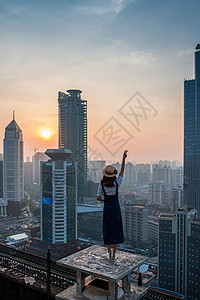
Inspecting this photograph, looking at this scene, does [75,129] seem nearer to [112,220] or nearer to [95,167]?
[95,167]

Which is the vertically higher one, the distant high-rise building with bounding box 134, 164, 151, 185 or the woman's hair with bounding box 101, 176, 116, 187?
the woman's hair with bounding box 101, 176, 116, 187

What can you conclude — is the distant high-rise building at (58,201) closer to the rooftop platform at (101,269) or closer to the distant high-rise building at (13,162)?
the distant high-rise building at (13,162)

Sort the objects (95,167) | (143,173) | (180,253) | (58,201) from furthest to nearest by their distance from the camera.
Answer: (143,173)
(95,167)
(58,201)
(180,253)

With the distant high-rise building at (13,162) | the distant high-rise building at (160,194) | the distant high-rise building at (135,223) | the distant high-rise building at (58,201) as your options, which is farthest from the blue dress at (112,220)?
the distant high-rise building at (160,194)

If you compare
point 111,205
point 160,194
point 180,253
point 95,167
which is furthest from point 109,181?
point 160,194

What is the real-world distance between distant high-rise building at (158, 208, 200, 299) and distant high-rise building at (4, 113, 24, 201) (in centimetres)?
1739

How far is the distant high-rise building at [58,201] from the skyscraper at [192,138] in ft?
35.9

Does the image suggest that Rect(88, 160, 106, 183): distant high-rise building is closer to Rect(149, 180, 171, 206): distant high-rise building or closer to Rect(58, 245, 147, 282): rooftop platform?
Rect(149, 180, 171, 206): distant high-rise building

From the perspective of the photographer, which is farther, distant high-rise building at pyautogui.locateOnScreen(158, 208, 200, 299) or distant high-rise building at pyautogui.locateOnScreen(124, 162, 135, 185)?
distant high-rise building at pyautogui.locateOnScreen(124, 162, 135, 185)

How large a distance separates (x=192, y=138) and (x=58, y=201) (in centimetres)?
1310

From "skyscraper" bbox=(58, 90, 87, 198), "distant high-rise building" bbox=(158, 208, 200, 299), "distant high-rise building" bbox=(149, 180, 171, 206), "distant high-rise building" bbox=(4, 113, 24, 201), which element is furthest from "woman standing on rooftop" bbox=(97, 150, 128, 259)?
"distant high-rise building" bbox=(149, 180, 171, 206)

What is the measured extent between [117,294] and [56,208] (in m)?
12.5

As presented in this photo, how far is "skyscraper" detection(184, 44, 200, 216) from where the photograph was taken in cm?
2067

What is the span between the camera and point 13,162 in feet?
79.6
